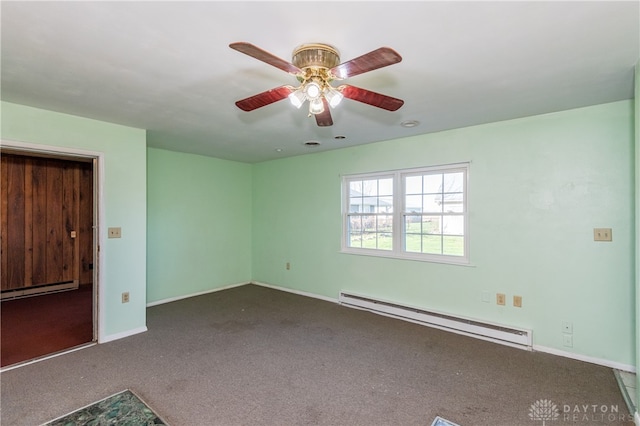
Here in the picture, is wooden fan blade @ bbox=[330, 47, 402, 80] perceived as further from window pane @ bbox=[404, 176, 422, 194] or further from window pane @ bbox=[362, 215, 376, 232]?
window pane @ bbox=[362, 215, 376, 232]

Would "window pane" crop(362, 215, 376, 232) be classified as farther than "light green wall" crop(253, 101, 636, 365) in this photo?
Yes

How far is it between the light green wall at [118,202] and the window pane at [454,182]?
11.7ft

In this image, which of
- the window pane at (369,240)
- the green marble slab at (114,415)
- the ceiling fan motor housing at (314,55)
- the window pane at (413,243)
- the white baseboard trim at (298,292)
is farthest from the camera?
the white baseboard trim at (298,292)

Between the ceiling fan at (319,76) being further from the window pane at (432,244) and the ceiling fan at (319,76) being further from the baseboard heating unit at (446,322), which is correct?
the baseboard heating unit at (446,322)

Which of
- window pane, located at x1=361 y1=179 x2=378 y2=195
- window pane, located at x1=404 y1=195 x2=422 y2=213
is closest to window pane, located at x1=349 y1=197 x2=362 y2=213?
window pane, located at x1=361 y1=179 x2=378 y2=195

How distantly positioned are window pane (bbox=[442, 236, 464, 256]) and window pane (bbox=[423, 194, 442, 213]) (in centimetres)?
37

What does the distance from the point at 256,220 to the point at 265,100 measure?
4.10 metres

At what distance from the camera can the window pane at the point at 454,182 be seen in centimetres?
364

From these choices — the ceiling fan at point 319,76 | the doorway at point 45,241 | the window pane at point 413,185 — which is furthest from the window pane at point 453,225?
the doorway at point 45,241

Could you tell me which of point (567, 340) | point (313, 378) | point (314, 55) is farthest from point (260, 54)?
point (567, 340)

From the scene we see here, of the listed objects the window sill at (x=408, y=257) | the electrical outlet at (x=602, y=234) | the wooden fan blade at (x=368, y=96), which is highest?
the wooden fan blade at (x=368, y=96)

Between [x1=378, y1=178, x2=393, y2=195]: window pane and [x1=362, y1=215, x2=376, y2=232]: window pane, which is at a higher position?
[x1=378, y1=178, x2=393, y2=195]: window pane

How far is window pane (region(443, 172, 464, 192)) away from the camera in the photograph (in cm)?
364

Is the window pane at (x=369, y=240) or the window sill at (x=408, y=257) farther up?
the window pane at (x=369, y=240)
